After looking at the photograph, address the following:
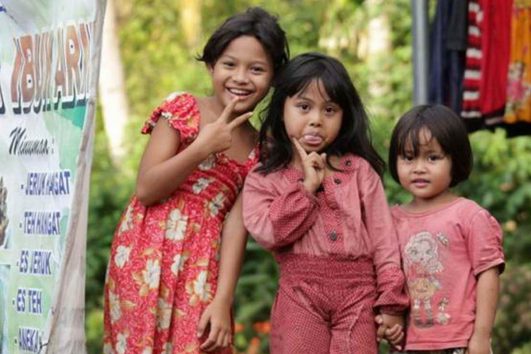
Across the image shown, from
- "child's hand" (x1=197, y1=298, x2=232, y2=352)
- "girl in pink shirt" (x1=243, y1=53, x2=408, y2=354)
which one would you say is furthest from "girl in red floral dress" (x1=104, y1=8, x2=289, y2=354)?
"girl in pink shirt" (x1=243, y1=53, x2=408, y2=354)

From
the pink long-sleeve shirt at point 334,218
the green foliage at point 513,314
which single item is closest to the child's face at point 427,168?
the pink long-sleeve shirt at point 334,218

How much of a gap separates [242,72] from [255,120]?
1065mm

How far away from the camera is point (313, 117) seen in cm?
415

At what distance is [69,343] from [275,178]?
2.83 feet

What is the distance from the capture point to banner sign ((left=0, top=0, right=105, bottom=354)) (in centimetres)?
375

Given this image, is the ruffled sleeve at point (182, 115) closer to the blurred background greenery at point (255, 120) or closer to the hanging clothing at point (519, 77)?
the blurred background greenery at point (255, 120)

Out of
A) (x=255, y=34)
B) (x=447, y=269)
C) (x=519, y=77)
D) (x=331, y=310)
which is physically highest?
(x=255, y=34)

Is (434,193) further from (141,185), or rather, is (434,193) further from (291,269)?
(141,185)

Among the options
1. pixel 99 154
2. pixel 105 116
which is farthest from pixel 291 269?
pixel 105 116

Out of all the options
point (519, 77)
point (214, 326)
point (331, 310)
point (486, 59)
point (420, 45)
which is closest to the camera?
point (331, 310)

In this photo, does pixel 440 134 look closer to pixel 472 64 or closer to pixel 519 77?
pixel 472 64

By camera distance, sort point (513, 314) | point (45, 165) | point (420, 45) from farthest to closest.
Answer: point (513, 314)
point (420, 45)
point (45, 165)

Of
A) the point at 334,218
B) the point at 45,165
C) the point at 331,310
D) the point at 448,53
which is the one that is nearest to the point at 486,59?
the point at 448,53

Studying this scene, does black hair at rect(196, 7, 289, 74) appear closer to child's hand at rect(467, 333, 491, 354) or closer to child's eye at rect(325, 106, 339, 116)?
child's eye at rect(325, 106, 339, 116)
